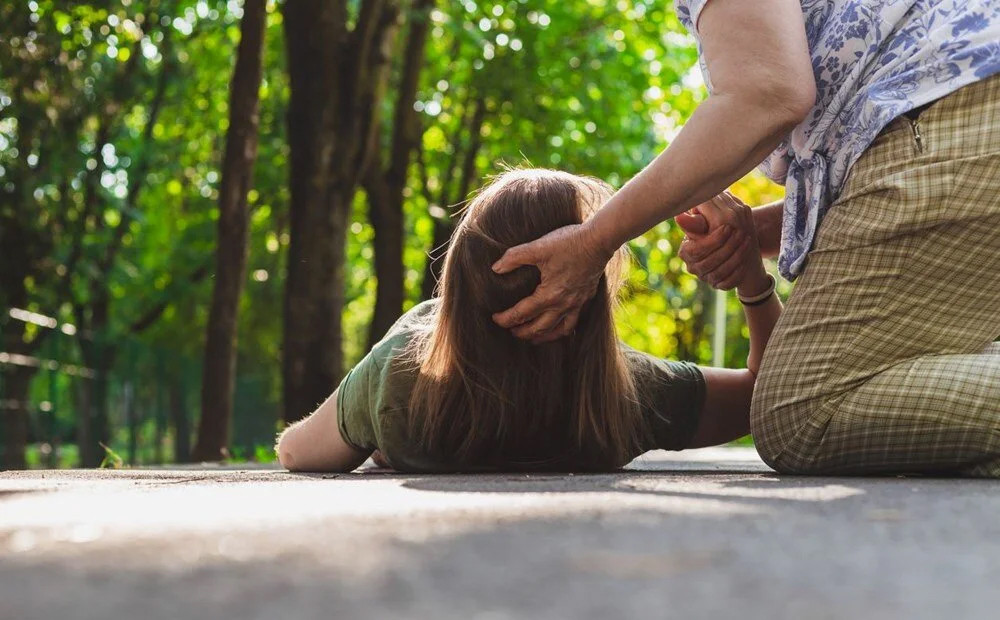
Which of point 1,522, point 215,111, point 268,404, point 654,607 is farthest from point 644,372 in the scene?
point 268,404

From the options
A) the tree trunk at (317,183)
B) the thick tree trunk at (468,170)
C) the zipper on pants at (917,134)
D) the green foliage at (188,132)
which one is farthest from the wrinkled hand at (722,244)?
the thick tree trunk at (468,170)

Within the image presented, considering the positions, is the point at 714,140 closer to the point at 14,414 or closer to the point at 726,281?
the point at 726,281

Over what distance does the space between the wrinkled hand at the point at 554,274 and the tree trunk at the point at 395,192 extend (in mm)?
10741

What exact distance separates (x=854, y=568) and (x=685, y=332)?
110ft

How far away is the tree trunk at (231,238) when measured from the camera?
10438 mm

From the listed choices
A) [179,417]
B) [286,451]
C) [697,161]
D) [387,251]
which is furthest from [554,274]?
[179,417]

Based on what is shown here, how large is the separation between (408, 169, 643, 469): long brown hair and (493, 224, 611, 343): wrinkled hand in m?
0.06

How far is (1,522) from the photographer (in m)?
2.20

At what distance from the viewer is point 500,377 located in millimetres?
3832

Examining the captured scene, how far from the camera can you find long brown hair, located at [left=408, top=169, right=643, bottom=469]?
3770mm

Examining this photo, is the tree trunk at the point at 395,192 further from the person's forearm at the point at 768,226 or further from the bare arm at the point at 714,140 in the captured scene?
the bare arm at the point at 714,140

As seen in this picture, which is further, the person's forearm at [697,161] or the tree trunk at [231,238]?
the tree trunk at [231,238]

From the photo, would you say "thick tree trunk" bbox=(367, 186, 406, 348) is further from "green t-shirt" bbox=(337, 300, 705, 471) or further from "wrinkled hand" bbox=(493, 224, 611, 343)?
"wrinkled hand" bbox=(493, 224, 611, 343)

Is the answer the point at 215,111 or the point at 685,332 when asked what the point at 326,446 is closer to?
the point at 215,111
